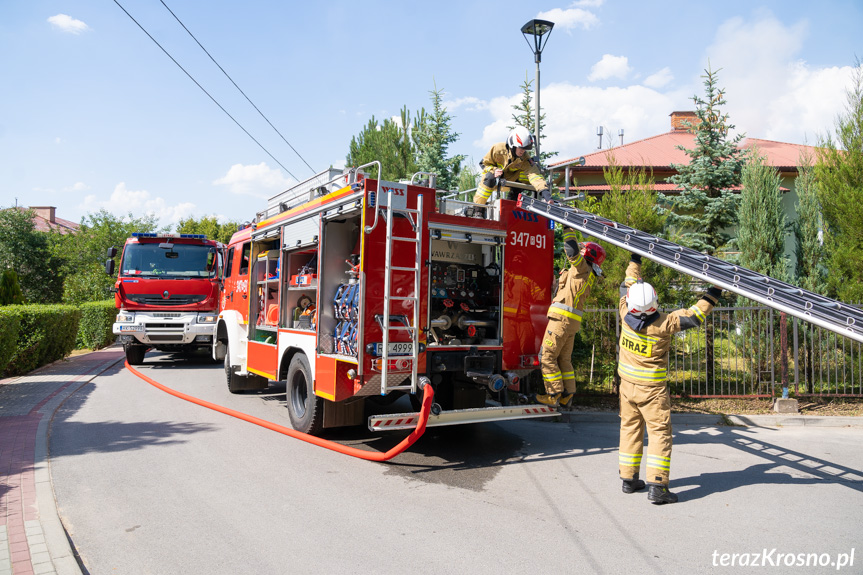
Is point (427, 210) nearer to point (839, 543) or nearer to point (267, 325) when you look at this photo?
point (267, 325)

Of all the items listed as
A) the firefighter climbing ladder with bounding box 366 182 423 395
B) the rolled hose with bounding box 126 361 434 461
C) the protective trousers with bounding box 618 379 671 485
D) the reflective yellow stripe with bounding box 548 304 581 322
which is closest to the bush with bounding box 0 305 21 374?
the rolled hose with bounding box 126 361 434 461

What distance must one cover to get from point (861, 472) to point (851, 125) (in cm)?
747

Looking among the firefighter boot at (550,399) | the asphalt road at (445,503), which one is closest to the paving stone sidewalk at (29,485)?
the asphalt road at (445,503)

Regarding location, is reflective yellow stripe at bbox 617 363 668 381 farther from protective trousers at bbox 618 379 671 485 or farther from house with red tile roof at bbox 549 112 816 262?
house with red tile roof at bbox 549 112 816 262

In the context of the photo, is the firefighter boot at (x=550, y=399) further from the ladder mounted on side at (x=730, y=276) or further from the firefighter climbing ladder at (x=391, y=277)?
the ladder mounted on side at (x=730, y=276)

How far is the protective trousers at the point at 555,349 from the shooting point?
639 cm

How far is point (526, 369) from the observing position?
652cm

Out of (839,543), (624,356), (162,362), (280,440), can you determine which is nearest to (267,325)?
(280,440)

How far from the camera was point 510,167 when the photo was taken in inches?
281

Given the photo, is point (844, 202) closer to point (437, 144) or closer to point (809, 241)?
point (809, 241)

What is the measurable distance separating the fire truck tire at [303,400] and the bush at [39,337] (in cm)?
686

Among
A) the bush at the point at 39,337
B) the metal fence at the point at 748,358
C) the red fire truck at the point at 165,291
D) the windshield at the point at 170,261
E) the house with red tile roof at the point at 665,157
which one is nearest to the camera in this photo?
the metal fence at the point at 748,358

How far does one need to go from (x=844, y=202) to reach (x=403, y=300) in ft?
29.4

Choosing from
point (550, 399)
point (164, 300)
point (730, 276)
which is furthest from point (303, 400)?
point (164, 300)
